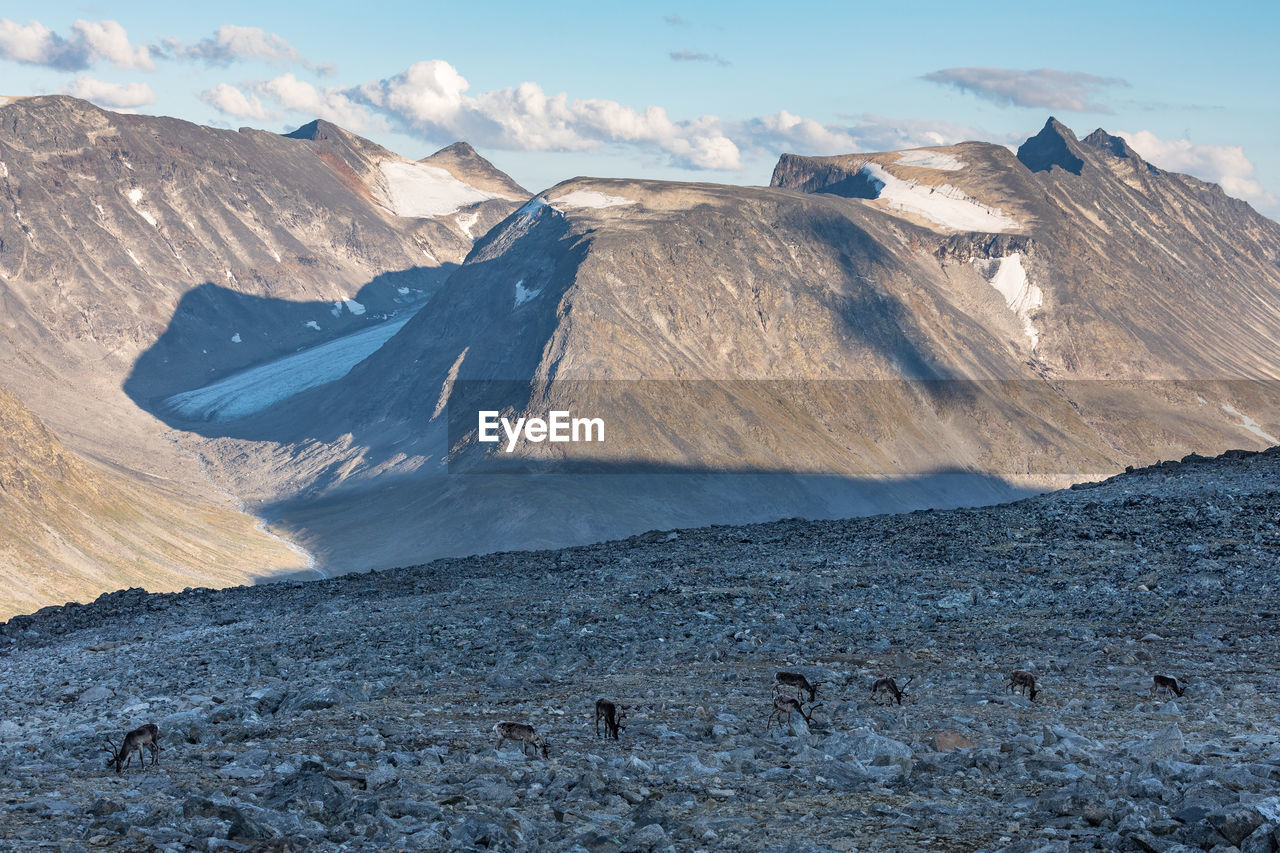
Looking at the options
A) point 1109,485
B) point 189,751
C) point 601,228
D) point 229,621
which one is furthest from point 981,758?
point 601,228

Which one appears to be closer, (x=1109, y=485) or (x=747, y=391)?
(x=1109, y=485)

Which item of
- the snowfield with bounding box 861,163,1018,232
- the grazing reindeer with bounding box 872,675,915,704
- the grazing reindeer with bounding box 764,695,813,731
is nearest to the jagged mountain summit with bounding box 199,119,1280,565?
the snowfield with bounding box 861,163,1018,232

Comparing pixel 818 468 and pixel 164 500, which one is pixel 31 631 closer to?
pixel 164 500

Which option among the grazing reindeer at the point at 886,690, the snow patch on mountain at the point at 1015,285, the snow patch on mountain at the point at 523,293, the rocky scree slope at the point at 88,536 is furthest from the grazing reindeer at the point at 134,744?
the snow patch on mountain at the point at 1015,285

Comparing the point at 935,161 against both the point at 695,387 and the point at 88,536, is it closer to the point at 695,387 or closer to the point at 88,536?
the point at 695,387

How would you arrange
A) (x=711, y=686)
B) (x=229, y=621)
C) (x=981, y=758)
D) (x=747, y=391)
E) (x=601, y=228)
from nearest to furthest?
(x=981, y=758), (x=711, y=686), (x=229, y=621), (x=747, y=391), (x=601, y=228)

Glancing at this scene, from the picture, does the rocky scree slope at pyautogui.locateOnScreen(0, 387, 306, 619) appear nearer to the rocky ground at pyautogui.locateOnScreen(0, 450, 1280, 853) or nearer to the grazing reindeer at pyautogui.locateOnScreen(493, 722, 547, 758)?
the rocky ground at pyautogui.locateOnScreen(0, 450, 1280, 853)

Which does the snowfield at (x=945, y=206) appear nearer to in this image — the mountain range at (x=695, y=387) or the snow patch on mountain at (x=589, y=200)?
the mountain range at (x=695, y=387)

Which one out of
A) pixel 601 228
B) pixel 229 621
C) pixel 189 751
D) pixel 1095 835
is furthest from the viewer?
pixel 601 228
